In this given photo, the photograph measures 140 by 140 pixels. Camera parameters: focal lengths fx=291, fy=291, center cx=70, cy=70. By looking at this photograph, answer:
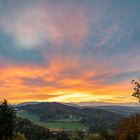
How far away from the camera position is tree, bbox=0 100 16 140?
283 feet

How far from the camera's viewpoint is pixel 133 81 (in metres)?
41.8

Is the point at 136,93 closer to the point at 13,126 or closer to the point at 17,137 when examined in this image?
the point at 13,126

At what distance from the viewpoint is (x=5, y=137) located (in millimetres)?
86562

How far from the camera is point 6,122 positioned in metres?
88.3

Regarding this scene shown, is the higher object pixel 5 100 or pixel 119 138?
pixel 5 100

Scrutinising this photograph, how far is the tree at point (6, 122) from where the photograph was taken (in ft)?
283

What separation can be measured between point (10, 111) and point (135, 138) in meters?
44.8

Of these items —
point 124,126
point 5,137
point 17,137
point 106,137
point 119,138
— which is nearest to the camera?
point 5,137

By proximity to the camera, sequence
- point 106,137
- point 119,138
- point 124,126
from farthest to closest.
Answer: point 106,137 → point 124,126 → point 119,138

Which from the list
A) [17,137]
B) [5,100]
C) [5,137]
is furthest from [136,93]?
[17,137]

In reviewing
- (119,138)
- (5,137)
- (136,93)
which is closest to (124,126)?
(119,138)

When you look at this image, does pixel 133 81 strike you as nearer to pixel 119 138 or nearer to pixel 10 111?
pixel 10 111

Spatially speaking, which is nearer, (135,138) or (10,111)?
(10,111)

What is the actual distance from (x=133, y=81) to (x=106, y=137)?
90.7 m
